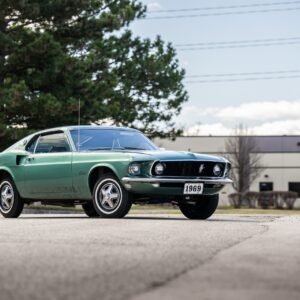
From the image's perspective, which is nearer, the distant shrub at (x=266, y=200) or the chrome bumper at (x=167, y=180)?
the chrome bumper at (x=167, y=180)

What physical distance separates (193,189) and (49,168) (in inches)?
95.8

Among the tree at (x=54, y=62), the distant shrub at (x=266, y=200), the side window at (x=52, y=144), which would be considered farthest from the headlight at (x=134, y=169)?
the distant shrub at (x=266, y=200)

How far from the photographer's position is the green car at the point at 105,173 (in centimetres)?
1156

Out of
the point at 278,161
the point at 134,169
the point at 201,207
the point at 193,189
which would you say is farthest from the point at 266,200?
the point at 134,169

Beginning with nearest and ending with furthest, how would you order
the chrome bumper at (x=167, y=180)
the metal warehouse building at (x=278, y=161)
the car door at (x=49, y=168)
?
the chrome bumper at (x=167, y=180)
the car door at (x=49, y=168)
the metal warehouse building at (x=278, y=161)

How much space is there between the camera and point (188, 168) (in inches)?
464

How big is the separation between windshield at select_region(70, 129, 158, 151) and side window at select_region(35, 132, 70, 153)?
0.22 meters

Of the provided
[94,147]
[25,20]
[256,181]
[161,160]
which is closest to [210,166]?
[161,160]

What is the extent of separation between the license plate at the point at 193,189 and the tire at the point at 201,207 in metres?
0.62

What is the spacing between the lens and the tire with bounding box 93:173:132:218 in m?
11.6

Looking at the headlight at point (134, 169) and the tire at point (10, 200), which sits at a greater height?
the headlight at point (134, 169)

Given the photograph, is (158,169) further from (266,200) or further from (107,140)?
(266,200)

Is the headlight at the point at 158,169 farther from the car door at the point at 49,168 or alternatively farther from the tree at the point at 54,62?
the tree at the point at 54,62

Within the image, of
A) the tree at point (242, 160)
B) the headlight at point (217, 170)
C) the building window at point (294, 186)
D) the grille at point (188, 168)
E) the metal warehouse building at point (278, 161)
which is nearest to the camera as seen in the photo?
the grille at point (188, 168)
